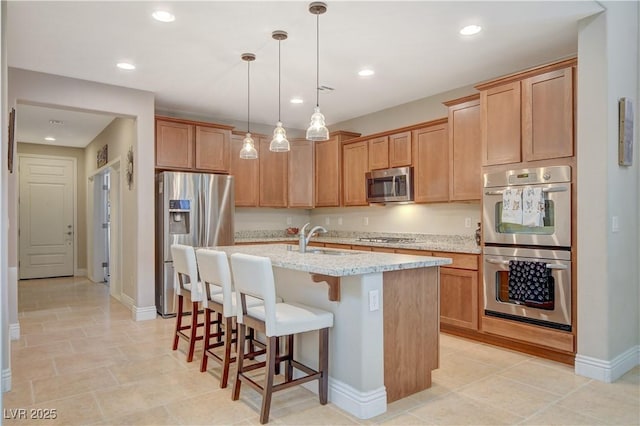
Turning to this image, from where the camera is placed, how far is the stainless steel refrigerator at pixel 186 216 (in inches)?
195

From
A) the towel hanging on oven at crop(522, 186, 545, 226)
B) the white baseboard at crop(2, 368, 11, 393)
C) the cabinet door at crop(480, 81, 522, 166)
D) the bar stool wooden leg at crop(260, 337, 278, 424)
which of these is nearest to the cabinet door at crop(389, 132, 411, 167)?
the cabinet door at crop(480, 81, 522, 166)

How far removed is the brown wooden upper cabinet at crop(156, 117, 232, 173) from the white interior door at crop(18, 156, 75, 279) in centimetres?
434

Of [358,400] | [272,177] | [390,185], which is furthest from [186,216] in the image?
[358,400]

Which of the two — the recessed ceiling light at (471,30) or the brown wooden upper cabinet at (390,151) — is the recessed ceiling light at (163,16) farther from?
the brown wooden upper cabinet at (390,151)

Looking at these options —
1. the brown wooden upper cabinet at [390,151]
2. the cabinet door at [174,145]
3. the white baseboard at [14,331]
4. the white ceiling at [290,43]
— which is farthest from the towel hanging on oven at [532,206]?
the white baseboard at [14,331]

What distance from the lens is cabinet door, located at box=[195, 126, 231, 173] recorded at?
541 cm

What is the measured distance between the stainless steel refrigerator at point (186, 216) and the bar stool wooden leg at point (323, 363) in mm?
2888

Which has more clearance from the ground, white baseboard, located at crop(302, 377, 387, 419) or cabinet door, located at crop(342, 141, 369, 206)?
cabinet door, located at crop(342, 141, 369, 206)

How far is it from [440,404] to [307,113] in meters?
4.39

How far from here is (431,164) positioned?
479 cm

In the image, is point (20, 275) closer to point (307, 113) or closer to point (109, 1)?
point (307, 113)

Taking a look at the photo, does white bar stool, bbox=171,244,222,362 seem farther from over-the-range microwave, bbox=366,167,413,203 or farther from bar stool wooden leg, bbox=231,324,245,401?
over-the-range microwave, bbox=366,167,413,203

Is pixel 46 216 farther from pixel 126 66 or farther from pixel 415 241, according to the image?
pixel 415 241

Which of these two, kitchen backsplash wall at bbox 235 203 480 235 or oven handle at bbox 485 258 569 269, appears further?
kitchen backsplash wall at bbox 235 203 480 235
